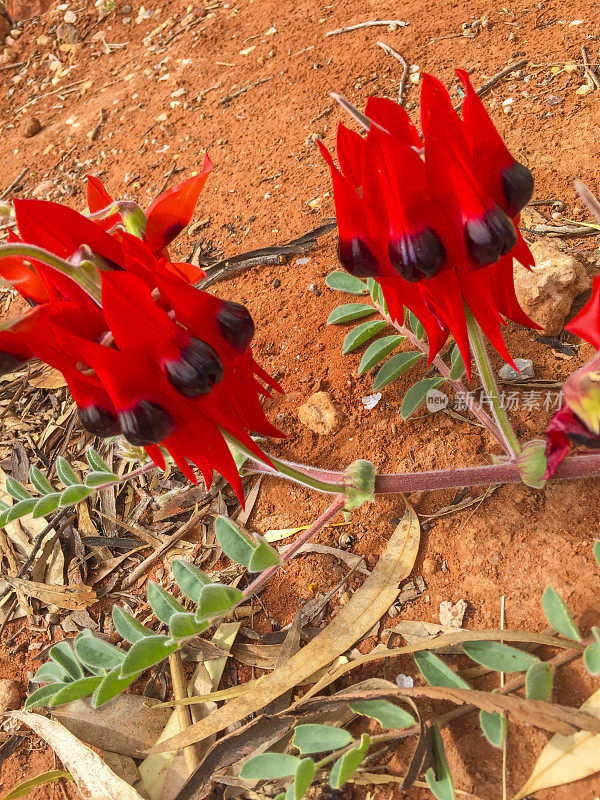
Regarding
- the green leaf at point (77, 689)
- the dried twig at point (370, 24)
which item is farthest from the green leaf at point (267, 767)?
the dried twig at point (370, 24)

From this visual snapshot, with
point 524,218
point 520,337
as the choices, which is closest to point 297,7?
point 524,218

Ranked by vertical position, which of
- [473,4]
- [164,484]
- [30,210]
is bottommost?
[164,484]

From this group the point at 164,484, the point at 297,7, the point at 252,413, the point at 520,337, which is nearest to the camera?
the point at 252,413

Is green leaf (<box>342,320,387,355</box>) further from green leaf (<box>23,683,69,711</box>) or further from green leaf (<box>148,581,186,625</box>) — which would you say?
green leaf (<box>23,683,69,711</box>)

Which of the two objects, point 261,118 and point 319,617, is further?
point 261,118

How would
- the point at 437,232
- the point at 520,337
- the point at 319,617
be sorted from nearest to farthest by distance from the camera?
the point at 437,232, the point at 319,617, the point at 520,337

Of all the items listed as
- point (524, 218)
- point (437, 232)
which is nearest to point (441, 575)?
point (437, 232)

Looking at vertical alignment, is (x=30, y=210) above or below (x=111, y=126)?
above

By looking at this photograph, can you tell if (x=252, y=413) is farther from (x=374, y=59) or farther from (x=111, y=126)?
(x=111, y=126)
